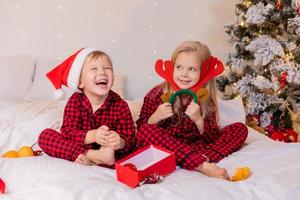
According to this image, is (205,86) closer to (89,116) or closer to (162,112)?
(162,112)

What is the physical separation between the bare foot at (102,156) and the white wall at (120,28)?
4.41 ft

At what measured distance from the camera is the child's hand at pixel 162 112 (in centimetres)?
→ 180

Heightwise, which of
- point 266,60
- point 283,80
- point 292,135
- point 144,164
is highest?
point 266,60

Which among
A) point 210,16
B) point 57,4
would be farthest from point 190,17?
point 57,4

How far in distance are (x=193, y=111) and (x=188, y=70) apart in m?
0.19

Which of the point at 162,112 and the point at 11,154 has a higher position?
the point at 162,112

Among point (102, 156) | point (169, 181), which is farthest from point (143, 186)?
point (102, 156)

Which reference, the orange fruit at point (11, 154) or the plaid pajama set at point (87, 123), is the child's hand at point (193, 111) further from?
the orange fruit at point (11, 154)

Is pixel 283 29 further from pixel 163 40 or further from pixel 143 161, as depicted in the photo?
pixel 143 161

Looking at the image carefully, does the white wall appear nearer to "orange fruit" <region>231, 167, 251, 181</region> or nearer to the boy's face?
the boy's face

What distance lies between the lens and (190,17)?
291 cm

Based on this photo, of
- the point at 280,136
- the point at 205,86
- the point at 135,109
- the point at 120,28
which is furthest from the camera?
the point at 120,28

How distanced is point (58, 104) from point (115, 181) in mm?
954

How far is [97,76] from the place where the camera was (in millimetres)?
1662
